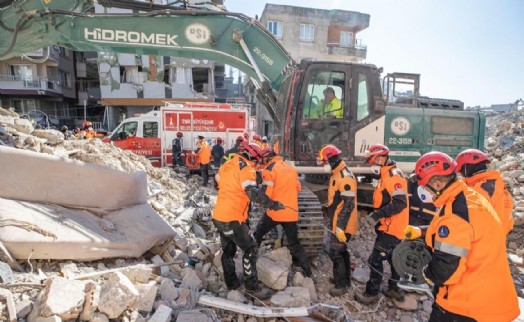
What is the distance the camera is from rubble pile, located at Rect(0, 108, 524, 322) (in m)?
3.03

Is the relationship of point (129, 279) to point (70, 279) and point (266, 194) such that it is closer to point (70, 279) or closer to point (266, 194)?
point (70, 279)

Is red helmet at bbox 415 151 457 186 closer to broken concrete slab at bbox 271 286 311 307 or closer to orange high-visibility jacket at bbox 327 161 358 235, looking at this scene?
orange high-visibility jacket at bbox 327 161 358 235

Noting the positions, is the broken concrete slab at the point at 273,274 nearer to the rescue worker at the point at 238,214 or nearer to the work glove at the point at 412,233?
the rescue worker at the point at 238,214

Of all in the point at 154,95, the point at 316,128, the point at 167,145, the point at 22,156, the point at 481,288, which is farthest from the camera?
the point at 154,95

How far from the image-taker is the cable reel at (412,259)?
9.30ft

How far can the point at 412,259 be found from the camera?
2.87m

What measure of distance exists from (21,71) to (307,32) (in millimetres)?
24002

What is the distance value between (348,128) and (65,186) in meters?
4.09

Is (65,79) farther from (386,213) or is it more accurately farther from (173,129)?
(386,213)

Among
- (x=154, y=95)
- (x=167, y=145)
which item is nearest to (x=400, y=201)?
(x=167, y=145)

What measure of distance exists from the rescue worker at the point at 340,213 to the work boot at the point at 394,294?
1.72ft

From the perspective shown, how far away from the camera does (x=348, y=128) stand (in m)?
5.22

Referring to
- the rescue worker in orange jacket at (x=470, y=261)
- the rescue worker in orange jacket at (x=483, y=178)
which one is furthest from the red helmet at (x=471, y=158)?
the rescue worker in orange jacket at (x=470, y=261)

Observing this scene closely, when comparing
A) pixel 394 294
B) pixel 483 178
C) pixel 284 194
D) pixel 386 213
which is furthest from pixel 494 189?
pixel 284 194
